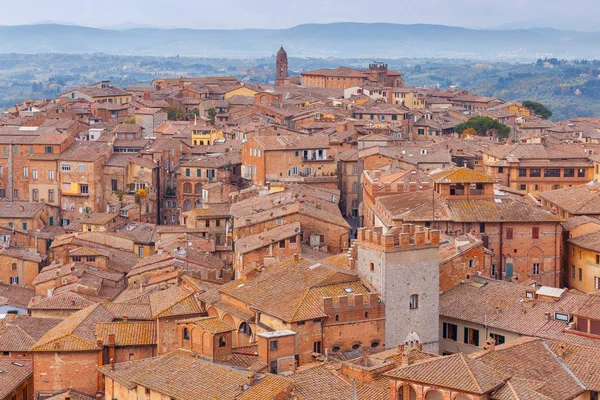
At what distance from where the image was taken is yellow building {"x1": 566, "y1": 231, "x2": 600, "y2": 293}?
6153 cm

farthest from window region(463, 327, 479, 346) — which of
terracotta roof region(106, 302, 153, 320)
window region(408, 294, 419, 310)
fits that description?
terracotta roof region(106, 302, 153, 320)

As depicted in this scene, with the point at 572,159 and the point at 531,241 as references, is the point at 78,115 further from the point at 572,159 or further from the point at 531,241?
the point at 531,241

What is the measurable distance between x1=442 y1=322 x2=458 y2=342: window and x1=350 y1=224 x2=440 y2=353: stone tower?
1507mm

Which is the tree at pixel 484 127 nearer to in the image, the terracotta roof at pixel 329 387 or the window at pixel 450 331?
the window at pixel 450 331

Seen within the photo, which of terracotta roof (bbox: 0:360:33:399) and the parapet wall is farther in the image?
terracotta roof (bbox: 0:360:33:399)

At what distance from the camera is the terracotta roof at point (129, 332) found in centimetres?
5041

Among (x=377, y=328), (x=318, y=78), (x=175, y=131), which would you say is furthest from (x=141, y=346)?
(x=318, y=78)

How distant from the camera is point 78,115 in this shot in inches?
4943

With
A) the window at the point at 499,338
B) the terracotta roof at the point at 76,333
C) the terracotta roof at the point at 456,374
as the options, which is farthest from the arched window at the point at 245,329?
the terracotta roof at the point at 456,374

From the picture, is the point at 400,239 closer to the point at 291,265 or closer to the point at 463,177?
the point at 291,265

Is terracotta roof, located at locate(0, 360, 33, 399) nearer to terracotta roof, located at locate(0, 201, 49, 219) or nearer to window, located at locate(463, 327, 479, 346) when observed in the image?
window, located at locate(463, 327, 479, 346)

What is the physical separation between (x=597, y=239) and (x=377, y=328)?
19145mm

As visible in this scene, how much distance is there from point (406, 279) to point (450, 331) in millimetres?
4116

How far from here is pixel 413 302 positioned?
4906 cm
